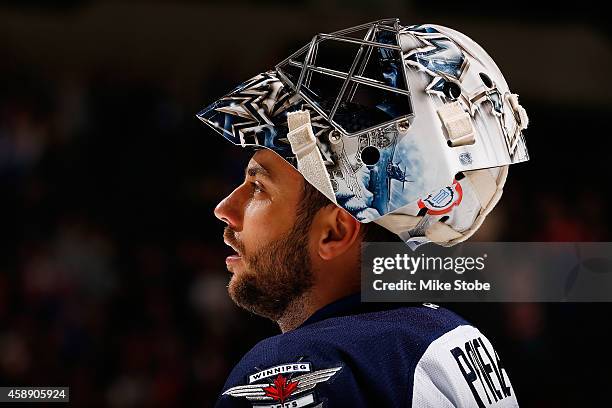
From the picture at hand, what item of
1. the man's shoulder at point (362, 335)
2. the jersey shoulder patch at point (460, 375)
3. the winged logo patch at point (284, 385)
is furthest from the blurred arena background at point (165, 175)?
the winged logo patch at point (284, 385)

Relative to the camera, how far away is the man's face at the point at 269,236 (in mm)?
1857

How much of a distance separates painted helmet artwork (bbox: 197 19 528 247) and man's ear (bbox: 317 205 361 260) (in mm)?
50

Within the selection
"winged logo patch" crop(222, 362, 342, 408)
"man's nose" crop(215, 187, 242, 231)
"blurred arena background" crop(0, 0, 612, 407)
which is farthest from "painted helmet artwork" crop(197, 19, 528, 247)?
"blurred arena background" crop(0, 0, 612, 407)

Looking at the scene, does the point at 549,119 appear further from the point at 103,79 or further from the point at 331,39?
the point at 331,39

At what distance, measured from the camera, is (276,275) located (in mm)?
1881

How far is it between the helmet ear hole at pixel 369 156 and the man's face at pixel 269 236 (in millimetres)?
147

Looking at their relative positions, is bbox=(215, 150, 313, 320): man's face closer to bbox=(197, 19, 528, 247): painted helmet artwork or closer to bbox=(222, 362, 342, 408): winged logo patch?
bbox=(197, 19, 528, 247): painted helmet artwork

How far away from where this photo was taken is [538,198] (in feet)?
17.3

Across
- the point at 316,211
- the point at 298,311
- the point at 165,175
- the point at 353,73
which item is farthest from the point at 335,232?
the point at 165,175

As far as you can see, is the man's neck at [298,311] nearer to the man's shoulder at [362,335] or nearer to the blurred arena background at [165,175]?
the man's shoulder at [362,335]

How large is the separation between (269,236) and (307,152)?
0.20m

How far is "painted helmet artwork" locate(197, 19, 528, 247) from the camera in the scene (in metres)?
1.73

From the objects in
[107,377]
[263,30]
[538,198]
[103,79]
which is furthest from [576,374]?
[103,79]

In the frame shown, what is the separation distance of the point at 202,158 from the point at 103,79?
104 centimetres
